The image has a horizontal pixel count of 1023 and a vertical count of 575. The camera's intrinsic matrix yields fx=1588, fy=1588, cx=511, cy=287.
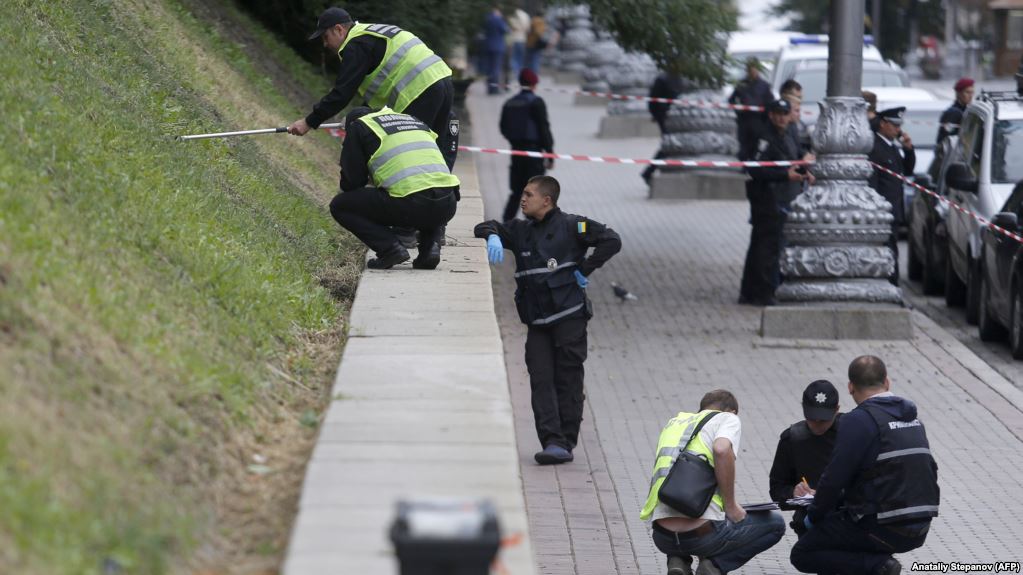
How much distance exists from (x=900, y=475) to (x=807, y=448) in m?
0.63

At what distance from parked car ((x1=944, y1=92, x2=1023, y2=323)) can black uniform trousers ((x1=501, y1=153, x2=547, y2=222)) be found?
4474 mm

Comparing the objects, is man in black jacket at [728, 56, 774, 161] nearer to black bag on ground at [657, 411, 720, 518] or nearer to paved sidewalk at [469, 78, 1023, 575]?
paved sidewalk at [469, 78, 1023, 575]

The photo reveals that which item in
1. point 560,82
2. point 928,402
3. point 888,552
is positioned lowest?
point 560,82

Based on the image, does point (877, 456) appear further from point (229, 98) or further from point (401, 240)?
point (229, 98)

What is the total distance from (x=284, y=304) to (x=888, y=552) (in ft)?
9.60

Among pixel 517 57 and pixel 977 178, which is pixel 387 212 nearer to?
pixel 977 178

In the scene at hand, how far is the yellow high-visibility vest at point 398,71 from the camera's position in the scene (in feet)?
32.0

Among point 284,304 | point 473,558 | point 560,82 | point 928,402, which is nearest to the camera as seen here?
point 473,558

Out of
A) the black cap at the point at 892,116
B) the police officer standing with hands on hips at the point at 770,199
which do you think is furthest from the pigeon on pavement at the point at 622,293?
the black cap at the point at 892,116

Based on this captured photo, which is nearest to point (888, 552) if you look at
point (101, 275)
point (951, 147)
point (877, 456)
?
point (877, 456)

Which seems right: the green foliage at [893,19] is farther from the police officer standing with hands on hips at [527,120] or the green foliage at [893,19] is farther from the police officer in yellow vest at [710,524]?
the police officer in yellow vest at [710,524]

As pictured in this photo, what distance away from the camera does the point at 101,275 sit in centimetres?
580

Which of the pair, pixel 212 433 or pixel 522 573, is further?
pixel 212 433

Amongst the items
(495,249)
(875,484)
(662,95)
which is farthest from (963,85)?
(875,484)
